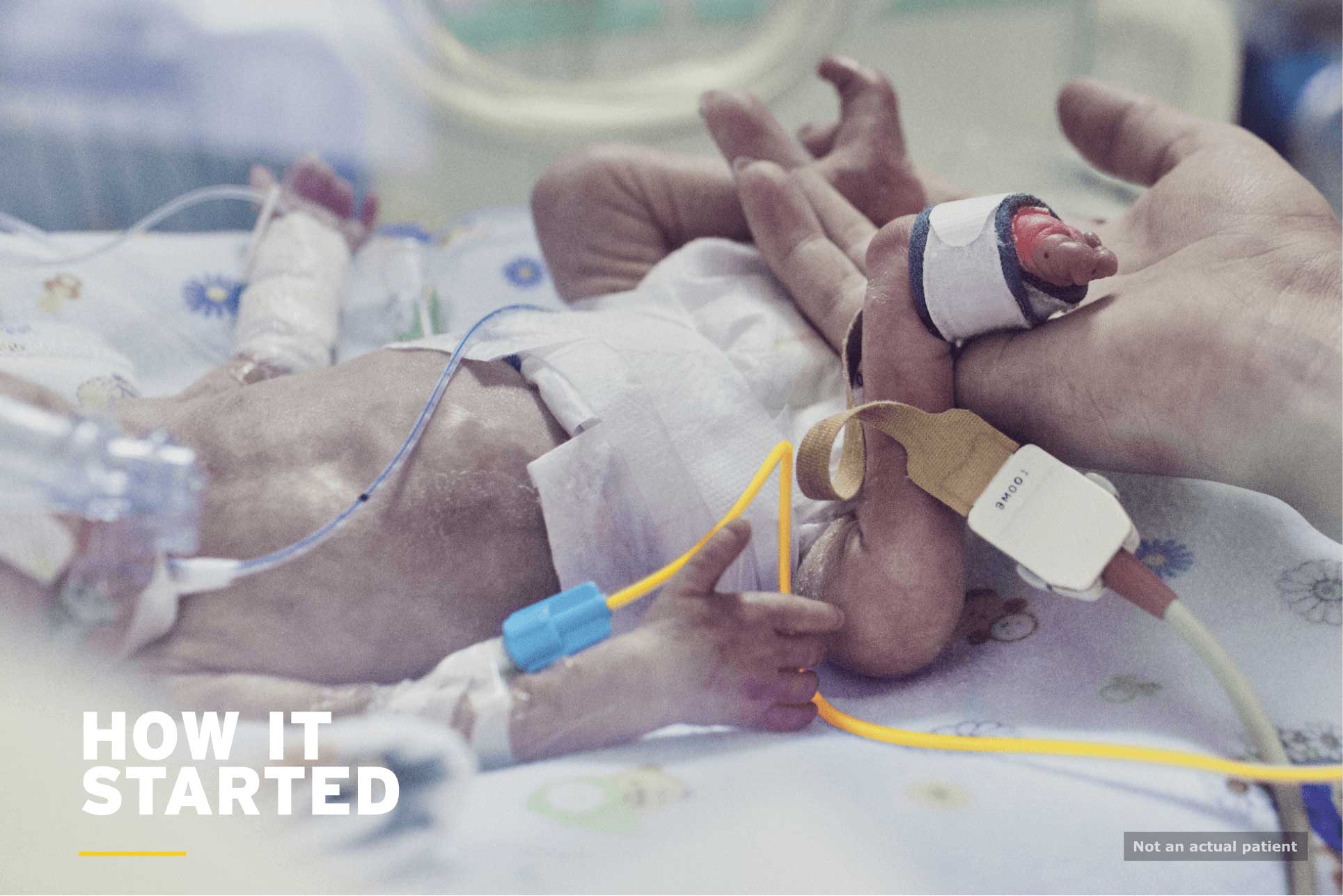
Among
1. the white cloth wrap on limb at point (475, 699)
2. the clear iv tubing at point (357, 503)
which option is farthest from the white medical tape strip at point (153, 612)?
the white cloth wrap on limb at point (475, 699)

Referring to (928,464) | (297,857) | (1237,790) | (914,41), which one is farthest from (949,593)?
(914,41)

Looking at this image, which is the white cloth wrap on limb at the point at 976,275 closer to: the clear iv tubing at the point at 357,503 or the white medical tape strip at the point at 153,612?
the clear iv tubing at the point at 357,503

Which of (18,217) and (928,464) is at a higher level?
(18,217)

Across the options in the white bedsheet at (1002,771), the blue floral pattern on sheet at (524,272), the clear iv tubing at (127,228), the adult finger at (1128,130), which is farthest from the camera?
the blue floral pattern on sheet at (524,272)

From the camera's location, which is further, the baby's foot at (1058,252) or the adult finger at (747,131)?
the adult finger at (747,131)

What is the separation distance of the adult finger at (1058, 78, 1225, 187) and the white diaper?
32 centimetres

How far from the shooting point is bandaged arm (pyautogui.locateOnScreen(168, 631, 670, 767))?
0.59 metres

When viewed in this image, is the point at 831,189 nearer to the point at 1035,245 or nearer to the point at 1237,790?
the point at 1035,245

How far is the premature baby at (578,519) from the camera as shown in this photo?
0.62 metres

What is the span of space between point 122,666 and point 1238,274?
71 centimetres

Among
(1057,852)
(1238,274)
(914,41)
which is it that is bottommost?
(1057,852)

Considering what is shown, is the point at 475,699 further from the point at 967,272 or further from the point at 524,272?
the point at 524,272

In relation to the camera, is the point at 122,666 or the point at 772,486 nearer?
the point at 122,666

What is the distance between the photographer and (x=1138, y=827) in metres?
0.55
